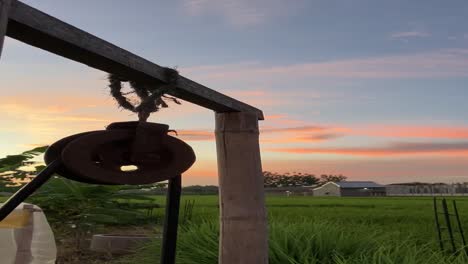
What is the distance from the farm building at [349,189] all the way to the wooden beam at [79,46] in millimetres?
101180

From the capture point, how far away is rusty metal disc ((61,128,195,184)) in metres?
1.47

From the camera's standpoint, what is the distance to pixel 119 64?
1.88 m

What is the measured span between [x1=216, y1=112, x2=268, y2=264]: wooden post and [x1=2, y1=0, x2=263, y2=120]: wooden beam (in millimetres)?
626

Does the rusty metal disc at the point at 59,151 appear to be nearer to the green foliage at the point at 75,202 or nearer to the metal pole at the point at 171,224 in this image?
the metal pole at the point at 171,224

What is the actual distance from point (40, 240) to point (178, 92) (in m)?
2.20

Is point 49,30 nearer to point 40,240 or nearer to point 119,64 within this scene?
point 119,64

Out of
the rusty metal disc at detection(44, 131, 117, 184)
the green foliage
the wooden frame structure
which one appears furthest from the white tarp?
the green foliage

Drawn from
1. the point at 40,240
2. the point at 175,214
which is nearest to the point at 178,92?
the point at 175,214

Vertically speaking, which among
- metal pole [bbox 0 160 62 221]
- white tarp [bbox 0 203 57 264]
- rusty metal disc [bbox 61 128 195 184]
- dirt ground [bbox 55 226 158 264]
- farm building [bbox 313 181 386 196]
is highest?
farm building [bbox 313 181 386 196]

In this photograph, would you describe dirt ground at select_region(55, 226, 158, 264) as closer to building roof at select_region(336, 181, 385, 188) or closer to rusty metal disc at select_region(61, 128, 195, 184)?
rusty metal disc at select_region(61, 128, 195, 184)

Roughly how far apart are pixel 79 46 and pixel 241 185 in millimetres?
1395

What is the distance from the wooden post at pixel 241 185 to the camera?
287 cm

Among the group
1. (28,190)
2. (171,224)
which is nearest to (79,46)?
(28,190)

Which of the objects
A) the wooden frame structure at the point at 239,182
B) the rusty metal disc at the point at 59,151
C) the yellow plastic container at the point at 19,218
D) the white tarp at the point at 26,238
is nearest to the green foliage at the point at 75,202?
the white tarp at the point at 26,238
